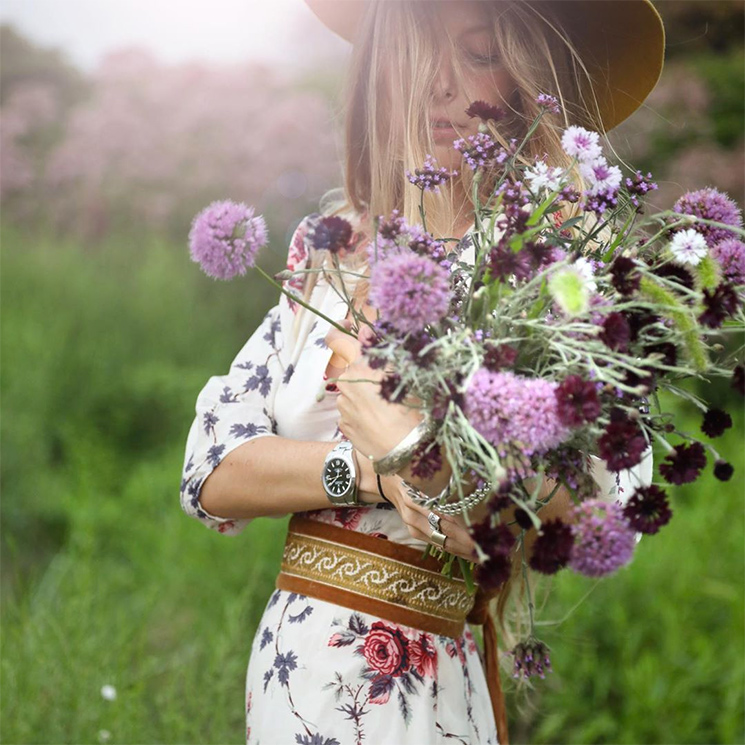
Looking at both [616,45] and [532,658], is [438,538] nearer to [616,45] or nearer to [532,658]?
[532,658]

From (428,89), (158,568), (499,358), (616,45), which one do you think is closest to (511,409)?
(499,358)

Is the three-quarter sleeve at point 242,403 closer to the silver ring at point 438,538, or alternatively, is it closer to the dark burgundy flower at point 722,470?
the silver ring at point 438,538

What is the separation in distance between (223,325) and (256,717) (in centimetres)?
359

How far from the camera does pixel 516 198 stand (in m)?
0.99

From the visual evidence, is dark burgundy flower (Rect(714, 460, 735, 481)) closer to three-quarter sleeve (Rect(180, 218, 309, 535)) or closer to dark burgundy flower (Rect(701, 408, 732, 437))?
dark burgundy flower (Rect(701, 408, 732, 437))

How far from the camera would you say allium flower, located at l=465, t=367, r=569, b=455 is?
797mm

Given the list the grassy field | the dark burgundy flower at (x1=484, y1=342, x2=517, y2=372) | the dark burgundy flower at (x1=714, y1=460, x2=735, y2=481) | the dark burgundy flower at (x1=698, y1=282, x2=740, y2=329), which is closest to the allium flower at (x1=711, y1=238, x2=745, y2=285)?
the dark burgundy flower at (x1=698, y1=282, x2=740, y2=329)

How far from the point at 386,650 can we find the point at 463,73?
88cm

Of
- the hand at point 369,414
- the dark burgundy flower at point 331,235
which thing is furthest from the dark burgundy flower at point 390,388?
the dark burgundy flower at point 331,235

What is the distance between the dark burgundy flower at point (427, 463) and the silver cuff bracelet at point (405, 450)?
2cm

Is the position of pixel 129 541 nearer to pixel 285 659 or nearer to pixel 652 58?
pixel 285 659

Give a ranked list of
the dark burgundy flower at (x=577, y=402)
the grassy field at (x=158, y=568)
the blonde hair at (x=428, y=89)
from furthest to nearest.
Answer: the grassy field at (x=158, y=568) < the blonde hair at (x=428, y=89) < the dark burgundy flower at (x=577, y=402)

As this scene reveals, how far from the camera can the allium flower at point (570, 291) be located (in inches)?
32.4

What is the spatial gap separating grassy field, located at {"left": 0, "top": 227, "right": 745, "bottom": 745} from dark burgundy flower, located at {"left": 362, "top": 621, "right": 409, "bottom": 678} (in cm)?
105
